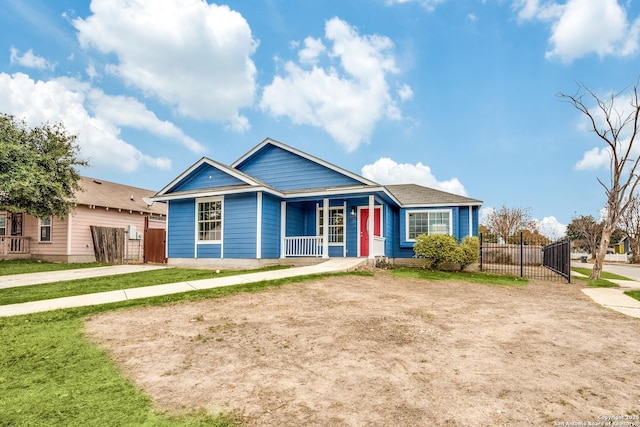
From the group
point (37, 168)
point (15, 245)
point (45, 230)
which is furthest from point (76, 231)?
point (37, 168)

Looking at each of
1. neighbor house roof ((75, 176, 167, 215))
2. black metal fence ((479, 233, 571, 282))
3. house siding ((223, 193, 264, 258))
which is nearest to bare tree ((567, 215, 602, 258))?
black metal fence ((479, 233, 571, 282))

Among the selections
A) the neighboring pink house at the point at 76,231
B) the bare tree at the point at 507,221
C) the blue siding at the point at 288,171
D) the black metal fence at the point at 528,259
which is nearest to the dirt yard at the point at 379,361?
the black metal fence at the point at 528,259

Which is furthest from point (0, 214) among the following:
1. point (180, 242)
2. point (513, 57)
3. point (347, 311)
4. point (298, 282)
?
point (513, 57)

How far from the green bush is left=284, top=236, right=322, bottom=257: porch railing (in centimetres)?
451

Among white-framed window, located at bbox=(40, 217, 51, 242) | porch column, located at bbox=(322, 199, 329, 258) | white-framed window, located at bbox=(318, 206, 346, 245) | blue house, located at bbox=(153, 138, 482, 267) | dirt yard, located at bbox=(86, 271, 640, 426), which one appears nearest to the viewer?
dirt yard, located at bbox=(86, 271, 640, 426)

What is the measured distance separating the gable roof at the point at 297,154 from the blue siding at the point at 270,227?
2563mm

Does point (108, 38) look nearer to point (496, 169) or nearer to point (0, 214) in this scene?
point (0, 214)

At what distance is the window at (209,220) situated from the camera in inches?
611

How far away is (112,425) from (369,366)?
2380mm

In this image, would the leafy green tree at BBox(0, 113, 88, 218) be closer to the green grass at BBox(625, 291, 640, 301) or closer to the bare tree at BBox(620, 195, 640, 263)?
the green grass at BBox(625, 291, 640, 301)

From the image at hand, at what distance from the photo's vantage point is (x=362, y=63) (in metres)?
16.3

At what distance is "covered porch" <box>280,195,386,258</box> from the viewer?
15.7 meters

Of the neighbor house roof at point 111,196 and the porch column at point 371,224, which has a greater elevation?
the neighbor house roof at point 111,196

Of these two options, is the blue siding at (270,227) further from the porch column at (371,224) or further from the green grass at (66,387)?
the green grass at (66,387)
